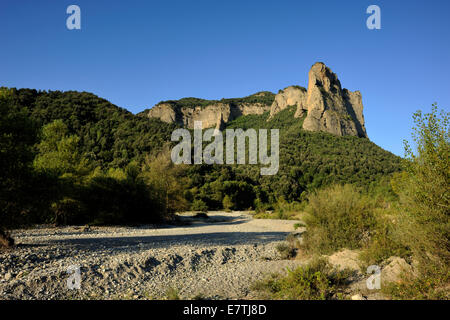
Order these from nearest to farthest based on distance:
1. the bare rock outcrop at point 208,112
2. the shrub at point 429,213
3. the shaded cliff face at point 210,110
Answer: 1. the shrub at point 429,213
2. the bare rock outcrop at point 208,112
3. the shaded cliff face at point 210,110

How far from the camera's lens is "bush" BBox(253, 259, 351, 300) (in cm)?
622

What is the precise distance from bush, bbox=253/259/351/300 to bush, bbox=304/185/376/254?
9.10ft

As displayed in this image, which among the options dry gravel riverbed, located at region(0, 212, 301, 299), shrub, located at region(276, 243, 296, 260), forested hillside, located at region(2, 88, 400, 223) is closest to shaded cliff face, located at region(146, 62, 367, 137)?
forested hillside, located at region(2, 88, 400, 223)

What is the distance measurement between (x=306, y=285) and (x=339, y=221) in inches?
182

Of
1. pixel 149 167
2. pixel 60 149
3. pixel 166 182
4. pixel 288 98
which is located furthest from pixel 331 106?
pixel 60 149

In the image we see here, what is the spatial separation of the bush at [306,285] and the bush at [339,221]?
2775 millimetres

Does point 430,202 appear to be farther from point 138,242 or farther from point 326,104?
point 326,104

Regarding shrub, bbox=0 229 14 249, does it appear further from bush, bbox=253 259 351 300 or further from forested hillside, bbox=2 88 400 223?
bush, bbox=253 259 351 300

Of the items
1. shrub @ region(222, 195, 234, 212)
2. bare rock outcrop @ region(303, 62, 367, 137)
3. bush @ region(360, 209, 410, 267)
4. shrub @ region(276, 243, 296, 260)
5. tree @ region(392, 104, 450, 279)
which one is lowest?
shrub @ region(222, 195, 234, 212)

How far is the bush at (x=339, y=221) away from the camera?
10039mm

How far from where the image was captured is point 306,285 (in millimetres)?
6406

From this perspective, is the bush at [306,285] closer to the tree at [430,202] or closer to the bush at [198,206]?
the tree at [430,202]

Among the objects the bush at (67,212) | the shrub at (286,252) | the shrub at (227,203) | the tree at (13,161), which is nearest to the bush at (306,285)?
the shrub at (286,252)

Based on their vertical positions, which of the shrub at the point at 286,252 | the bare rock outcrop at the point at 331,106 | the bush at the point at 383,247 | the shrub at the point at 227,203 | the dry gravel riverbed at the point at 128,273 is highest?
the bare rock outcrop at the point at 331,106
